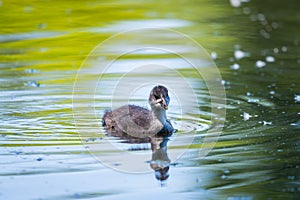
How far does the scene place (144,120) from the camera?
9359 millimetres

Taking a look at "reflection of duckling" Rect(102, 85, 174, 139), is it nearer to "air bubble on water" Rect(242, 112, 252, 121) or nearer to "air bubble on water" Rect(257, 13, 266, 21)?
"air bubble on water" Rect(242, 112, 252, 121)

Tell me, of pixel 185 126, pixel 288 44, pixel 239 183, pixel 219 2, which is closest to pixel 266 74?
pixel 288 44

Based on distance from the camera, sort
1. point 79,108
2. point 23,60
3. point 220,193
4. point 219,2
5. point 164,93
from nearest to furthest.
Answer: point 220,193 < point 164,93 < point 79,108 < point 23,60 < point 219,2

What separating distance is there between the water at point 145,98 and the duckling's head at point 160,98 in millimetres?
391

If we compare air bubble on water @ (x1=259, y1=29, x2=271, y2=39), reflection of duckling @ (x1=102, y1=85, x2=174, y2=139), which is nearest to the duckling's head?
reflection of duckling @ (x1=102, y1=85, x2=174, y2=139)

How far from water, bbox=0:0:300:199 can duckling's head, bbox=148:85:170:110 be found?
391 millimetres

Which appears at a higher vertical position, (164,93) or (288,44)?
(164,93)

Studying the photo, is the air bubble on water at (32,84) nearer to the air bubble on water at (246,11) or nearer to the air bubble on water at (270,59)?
the air bubble on water at (270,59)

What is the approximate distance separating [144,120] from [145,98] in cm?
149

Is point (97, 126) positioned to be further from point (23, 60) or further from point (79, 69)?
point (23, 60)

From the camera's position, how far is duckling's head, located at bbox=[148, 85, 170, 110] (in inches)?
356

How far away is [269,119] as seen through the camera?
9.40m

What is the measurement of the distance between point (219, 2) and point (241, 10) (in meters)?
1.30

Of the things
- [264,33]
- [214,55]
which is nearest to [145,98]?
[214,55]
